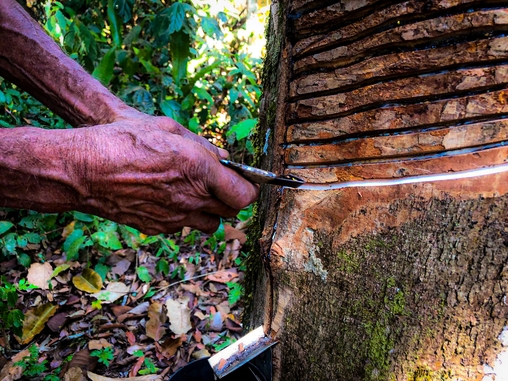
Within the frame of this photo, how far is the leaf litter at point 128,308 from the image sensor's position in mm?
2150

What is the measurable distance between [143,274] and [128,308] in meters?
0.27

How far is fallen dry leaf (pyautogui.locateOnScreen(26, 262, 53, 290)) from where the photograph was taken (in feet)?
8.48

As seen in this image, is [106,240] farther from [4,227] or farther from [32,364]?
[32,364]

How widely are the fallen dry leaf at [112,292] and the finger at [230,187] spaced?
68.7 inches

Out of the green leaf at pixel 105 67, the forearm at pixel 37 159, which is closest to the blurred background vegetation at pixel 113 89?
the green leaf at pixel 105 67

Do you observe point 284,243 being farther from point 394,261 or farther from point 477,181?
point 477,181

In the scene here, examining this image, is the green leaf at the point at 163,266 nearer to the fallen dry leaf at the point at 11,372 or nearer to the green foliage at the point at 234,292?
the green foliage at the point at 234,292

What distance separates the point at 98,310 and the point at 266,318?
180 centimetres

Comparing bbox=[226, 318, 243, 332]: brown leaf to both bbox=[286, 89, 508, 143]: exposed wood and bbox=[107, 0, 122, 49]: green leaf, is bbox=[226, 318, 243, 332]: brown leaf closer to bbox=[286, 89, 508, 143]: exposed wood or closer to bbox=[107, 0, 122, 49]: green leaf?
bbox=[286, 89, 508, 143]: exposed wood

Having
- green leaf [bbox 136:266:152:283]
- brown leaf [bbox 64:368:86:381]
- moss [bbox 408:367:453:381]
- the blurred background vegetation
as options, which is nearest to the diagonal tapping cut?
moss [bbox 408:367:453:381]

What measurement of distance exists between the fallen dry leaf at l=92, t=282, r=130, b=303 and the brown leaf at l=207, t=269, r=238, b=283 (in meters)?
0.60

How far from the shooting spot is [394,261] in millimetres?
862

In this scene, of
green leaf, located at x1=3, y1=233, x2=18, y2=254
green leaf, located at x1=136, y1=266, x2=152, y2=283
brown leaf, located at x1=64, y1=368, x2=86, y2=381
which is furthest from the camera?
green leaf, located at x1=136, y1=266, x2=152, y2=283

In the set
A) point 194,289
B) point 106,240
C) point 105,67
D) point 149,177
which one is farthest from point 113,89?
point 149,177
